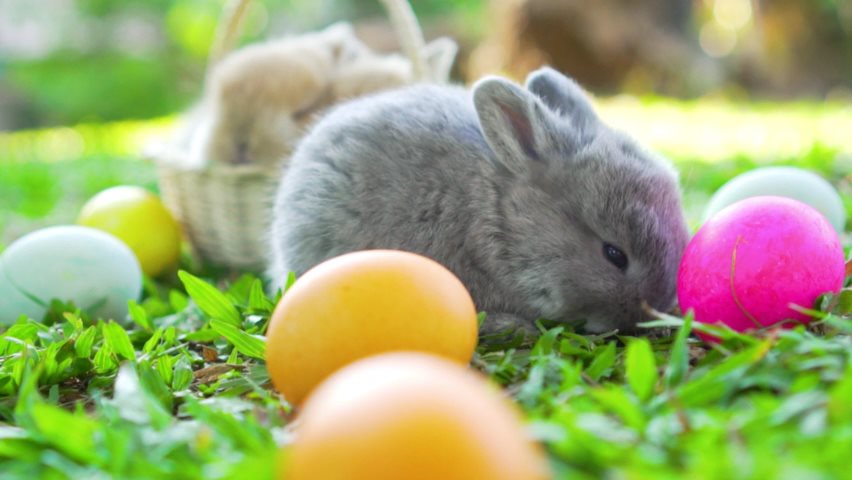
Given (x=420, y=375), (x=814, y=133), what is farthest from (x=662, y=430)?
(x=814, y=133)

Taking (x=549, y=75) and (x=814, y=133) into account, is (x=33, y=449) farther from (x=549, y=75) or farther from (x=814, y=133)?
(x=814, y=133)

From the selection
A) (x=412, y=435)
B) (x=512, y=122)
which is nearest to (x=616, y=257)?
(x=512, y=122)

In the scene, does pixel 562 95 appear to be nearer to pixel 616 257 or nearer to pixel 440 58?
pixel 616 257

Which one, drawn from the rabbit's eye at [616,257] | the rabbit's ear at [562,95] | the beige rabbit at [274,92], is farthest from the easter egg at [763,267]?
the beige rabbit at [274,92]

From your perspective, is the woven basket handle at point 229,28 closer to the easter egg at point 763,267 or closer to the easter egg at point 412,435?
the easter egg at point 763,267

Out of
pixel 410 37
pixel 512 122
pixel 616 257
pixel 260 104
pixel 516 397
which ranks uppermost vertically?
pixel 410 37

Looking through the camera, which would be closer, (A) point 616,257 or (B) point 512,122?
(A) point 616,257
